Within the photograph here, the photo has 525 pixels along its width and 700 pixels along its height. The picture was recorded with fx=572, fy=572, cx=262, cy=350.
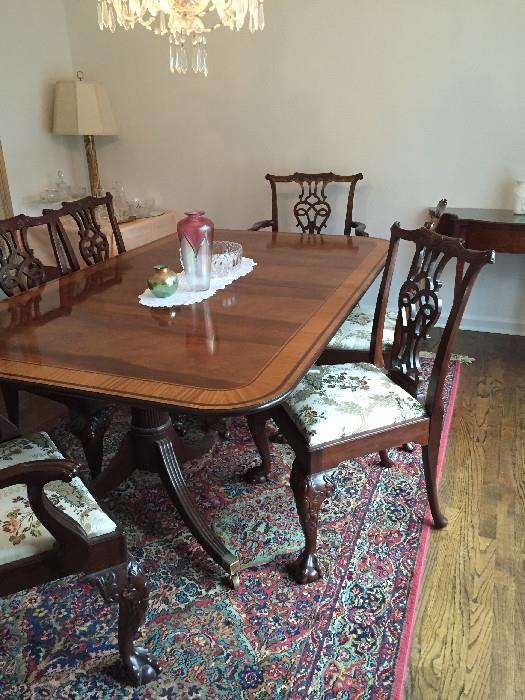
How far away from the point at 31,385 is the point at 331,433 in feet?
2.60

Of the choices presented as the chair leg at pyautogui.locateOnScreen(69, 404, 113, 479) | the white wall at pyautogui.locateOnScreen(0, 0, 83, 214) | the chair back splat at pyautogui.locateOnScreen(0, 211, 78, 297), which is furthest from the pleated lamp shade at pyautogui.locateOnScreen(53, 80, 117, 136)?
the chair leg at pyautogui.locateOnScreen(69, 404, 113, 479)

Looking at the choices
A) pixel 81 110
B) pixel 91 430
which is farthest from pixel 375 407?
pixel 81 110

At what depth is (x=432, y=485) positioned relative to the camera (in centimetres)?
185

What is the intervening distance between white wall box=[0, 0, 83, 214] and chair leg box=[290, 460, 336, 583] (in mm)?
3019

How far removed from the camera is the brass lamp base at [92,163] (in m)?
3.96

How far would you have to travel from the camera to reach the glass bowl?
208 cm

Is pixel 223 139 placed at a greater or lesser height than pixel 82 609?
greater

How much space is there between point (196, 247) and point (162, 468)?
0.73 m

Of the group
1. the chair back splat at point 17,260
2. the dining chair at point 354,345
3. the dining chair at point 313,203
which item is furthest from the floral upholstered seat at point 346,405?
the dining chair at point 313,203

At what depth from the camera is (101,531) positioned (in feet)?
4.04

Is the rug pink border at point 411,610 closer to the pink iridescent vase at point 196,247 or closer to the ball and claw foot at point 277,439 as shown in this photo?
the ball and claw foot at point 277,439

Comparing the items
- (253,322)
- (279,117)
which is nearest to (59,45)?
(279,117)

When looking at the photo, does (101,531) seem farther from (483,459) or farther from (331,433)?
(483,459)

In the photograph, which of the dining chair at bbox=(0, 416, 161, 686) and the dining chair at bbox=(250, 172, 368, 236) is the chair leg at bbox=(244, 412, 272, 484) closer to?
the dining chair at bbox=(0, 416, 161, 686)
